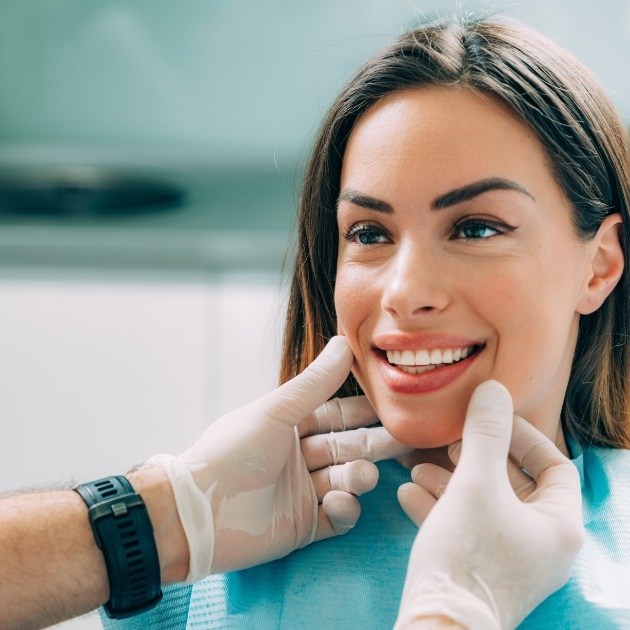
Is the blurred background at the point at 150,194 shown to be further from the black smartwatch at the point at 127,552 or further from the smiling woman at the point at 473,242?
the black smartwatch at the point at 127,552

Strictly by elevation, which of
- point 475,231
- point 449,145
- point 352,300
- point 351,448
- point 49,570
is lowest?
point 49,570

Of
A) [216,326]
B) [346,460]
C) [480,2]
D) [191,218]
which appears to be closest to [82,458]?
[216,326]

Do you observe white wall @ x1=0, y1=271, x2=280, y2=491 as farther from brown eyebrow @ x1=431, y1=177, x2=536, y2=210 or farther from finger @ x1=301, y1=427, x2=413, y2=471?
Result: brown eyebrow @ x1=431, y1=177, x2=536, y2=210

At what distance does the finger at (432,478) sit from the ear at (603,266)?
36 centimetres

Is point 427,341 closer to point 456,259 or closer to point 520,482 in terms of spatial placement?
point 456,259

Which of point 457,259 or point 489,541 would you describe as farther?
point 457,259

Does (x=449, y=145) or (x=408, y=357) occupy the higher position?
(x=449, y=145)

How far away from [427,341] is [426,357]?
3 cm

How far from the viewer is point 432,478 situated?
130 cm

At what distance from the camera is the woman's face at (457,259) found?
4.09ft

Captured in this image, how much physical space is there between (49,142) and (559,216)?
1901 millimetres

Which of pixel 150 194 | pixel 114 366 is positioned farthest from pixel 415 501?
pixel 150 194

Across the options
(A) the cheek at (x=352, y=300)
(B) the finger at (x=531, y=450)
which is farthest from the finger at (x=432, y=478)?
(A) the cheek at (x=352, y=300)

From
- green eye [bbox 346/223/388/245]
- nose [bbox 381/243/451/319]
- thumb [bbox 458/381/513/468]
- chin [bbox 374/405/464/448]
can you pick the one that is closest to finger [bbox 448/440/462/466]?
chin [bbox 374/405/464/448]
